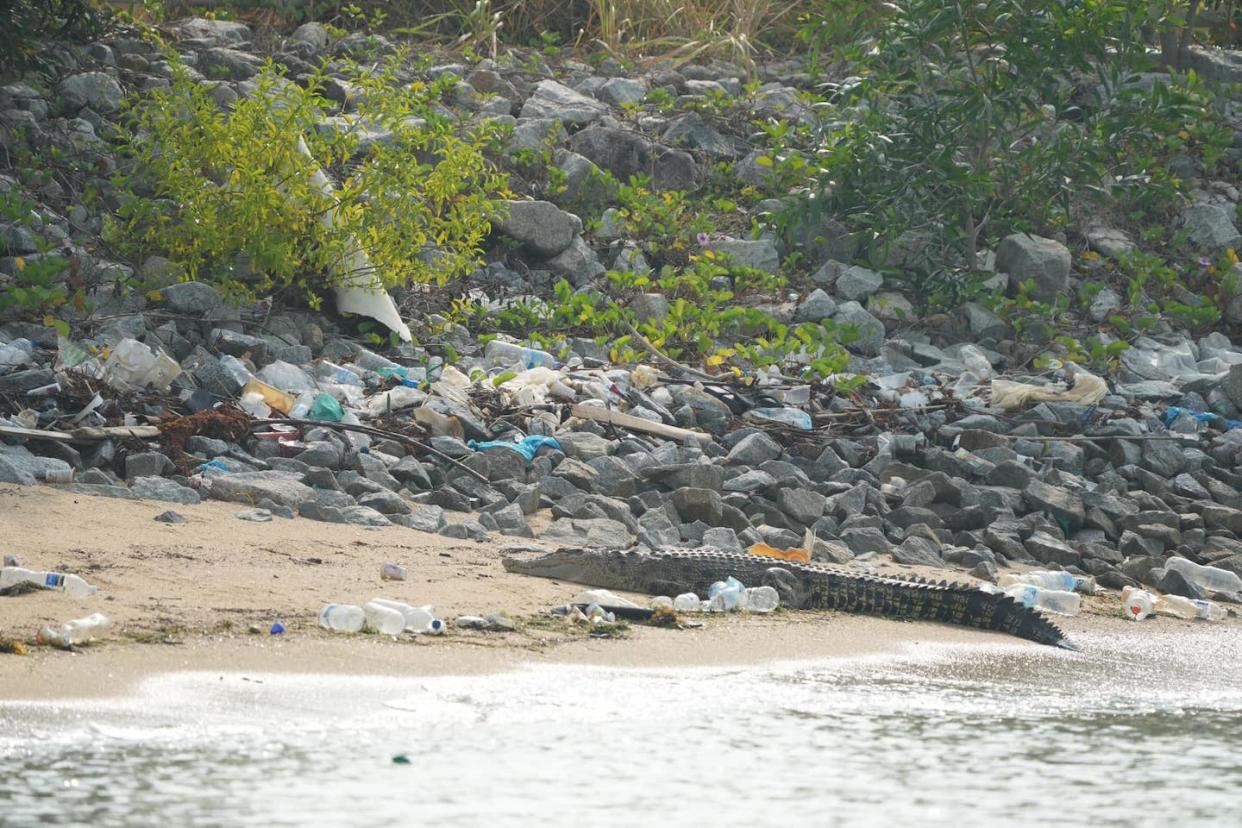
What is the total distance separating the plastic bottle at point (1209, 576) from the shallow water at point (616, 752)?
71.6 inches

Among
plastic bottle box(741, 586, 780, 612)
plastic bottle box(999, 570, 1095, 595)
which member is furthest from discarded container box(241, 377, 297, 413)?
plastic bottle box(999, 570, 1095, 595)

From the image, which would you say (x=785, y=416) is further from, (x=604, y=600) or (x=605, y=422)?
(x=604, y=600)

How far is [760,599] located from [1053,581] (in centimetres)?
134

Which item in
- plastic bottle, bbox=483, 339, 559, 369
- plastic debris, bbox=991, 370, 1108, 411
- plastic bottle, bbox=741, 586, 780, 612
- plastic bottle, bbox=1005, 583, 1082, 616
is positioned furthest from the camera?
plastic debris, bbox=991, 370, 1108, 411

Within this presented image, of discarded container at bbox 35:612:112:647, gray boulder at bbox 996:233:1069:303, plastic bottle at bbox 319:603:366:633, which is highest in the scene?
gray boulder at bbox 996:233:1069:303

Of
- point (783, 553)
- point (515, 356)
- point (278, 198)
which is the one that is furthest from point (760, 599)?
point (278, 198)

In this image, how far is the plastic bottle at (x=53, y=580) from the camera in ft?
12.3

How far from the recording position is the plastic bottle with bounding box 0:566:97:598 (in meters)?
3.76

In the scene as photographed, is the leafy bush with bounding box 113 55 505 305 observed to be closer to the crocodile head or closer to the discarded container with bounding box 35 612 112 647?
the crocodile head

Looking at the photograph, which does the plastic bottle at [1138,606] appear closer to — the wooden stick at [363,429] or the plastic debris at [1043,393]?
the wooden stick at [363,429]

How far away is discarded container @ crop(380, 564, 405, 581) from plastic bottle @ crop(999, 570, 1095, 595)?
2265 millimetres

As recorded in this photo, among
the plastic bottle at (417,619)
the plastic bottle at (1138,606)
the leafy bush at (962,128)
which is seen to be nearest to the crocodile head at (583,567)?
the plastic bottle at (417,619)

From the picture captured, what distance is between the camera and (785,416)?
721 centimetres

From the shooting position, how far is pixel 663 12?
506 inches
